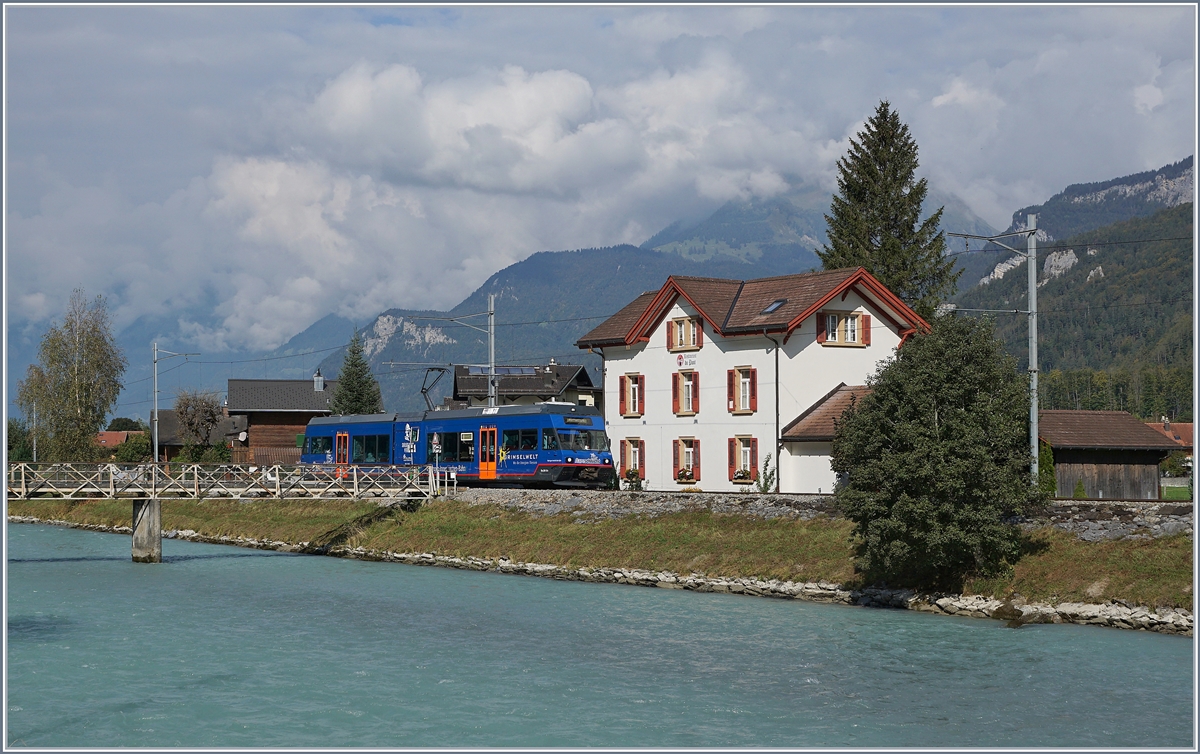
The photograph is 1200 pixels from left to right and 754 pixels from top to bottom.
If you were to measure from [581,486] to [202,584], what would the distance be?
15.8 metres

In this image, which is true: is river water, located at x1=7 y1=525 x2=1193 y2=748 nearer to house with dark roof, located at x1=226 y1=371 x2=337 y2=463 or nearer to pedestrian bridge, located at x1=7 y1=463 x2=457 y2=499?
pedestrian bridge, located at x1=7 y1=463 x2=457 y2=499

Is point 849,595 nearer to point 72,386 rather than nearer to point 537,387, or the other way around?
point 537,387

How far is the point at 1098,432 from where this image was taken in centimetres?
4719

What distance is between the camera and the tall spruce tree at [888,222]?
6500 cm

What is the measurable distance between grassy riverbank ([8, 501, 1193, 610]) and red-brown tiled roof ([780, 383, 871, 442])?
828cm

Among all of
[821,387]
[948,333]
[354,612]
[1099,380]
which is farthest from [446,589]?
[1099,380]

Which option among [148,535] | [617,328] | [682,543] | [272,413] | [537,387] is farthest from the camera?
[272,413]

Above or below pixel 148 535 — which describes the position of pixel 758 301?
above

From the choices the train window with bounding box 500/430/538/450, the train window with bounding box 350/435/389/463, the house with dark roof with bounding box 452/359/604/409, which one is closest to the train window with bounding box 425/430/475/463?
the train window with bounding box 500/430/538/450

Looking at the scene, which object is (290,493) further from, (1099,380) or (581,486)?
(1099,380)

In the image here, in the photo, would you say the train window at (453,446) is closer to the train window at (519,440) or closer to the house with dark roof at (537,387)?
the train window at (519,440)

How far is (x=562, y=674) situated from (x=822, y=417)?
26.3 metres

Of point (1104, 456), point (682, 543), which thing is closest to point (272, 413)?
point (682, 543)

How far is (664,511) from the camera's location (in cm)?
4081
